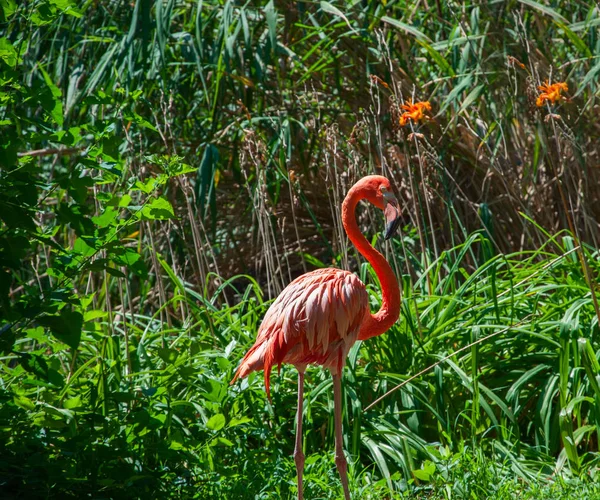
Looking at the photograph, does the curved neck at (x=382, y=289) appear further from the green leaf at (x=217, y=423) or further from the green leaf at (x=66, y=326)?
the green leaf at (x=66, y=326)

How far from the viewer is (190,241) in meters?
5.37

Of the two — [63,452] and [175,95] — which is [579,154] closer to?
[175,95]

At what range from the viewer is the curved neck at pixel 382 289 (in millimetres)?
3076

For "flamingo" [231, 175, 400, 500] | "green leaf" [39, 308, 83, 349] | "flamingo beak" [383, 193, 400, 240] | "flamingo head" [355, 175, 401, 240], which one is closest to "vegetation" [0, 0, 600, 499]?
"green leaf" [39, 308, 83, 349]

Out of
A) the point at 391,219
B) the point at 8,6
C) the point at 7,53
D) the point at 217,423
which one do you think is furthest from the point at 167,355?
the point at 8,6

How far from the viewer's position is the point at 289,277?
4000 mm

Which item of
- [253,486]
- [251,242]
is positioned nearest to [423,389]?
[253,486]

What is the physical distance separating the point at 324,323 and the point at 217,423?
620 mm

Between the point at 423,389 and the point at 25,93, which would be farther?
the point at 423,389

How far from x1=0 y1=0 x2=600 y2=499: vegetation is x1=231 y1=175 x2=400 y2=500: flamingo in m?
0.33

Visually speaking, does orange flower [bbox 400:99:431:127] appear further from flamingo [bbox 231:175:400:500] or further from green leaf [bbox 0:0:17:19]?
green leaf [bbox 0:0:17:19]

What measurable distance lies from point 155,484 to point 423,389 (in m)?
1.26

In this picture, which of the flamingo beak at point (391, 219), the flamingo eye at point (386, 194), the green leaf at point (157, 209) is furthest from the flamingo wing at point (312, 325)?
the green leaf at point (157, 209)

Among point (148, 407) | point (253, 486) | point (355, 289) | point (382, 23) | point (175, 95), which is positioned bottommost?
point (253, 486)
